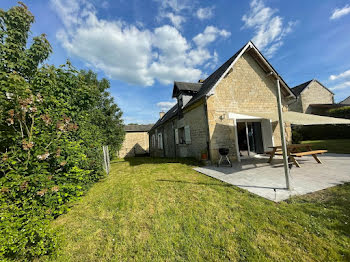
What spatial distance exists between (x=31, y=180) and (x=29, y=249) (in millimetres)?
1333

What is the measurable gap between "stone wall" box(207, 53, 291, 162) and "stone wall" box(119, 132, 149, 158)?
2050 cm

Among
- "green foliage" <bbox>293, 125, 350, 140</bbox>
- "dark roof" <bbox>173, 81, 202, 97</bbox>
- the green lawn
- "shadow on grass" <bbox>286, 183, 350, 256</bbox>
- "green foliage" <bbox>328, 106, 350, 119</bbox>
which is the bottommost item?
"shadow on grass" <bbox>286, 183, 350, 256</bbox>

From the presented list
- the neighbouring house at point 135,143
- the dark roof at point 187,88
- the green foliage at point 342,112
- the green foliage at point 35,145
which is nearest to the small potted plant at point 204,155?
the dark roof at point 187,88

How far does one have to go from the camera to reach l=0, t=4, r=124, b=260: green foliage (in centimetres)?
209

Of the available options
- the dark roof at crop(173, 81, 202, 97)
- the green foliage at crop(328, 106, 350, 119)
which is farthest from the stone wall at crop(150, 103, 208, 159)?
the green foliage at crop(328, 106, 350, 119)

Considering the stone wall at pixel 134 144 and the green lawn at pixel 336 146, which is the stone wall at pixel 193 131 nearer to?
the green lawn at pixel 336 146

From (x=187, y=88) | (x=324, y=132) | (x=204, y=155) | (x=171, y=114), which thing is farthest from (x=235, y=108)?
(x=324, y=132)

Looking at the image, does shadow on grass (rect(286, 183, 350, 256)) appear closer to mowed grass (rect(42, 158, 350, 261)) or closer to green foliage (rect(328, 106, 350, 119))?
mowed grass (rect(42, 158, 350, 261))

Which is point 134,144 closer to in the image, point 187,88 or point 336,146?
point 187,88

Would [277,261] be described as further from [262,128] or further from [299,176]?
[262,128]

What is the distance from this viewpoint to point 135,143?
26.5 meters

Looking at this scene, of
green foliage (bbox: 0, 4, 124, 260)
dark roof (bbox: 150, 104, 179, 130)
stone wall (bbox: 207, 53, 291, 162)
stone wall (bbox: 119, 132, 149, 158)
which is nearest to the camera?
green foliage (bbox: 0, 4, 124, 260)

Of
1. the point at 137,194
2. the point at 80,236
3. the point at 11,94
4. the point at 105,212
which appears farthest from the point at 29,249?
the point at 11,94

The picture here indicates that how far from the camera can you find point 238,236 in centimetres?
243
